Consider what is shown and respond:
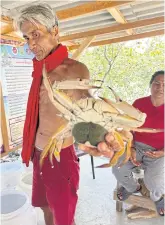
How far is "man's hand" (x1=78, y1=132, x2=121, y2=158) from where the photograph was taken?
42cm

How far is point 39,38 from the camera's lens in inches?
22.2

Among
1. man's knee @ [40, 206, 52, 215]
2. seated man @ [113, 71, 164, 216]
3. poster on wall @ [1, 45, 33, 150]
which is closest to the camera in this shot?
seated man @ [113, 71, 164, 216]

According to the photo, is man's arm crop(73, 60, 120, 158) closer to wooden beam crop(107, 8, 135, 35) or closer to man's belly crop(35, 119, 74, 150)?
man's belly crop(35, 119, 74, 150)

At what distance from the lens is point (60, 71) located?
25.0 inches

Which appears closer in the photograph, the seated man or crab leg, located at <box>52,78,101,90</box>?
crab leg, located at <box>52,78,101,90</box>

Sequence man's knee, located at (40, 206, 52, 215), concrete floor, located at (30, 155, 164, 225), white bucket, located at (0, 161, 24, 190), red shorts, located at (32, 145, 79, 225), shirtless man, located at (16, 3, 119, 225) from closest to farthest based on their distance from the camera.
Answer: shirtless man, located at (16, 3, 119, 225) < red shorts, located at (32, 145, 79, 225) < man's knee, located at (40, 206, 52, 215) < concrete floor, located at (30, 155, 164, 225) < white bucket, located at (0, 161, 24, 190)

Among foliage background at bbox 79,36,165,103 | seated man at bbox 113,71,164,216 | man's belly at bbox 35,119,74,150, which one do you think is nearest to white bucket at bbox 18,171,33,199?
seated man at bbox 113,71,164,216

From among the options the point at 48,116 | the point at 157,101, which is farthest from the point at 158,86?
the point at 48,116

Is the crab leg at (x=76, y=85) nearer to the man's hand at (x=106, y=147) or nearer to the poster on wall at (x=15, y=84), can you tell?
the man's hand at (x=106, y=147)

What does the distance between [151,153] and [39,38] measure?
635 mm

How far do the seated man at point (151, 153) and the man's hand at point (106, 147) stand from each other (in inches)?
Answer: 4.2

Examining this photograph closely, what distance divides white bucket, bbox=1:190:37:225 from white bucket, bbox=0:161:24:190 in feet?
0.99

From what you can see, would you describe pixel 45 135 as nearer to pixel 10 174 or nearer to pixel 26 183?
pixel 26 183

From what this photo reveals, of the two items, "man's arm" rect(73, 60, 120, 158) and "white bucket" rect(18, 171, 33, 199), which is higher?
"man's arm" rect(73, 60, 120, 158)
